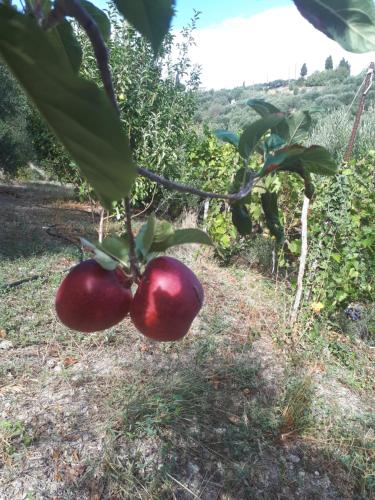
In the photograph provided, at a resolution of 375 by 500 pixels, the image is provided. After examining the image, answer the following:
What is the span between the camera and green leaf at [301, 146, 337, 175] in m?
0.34

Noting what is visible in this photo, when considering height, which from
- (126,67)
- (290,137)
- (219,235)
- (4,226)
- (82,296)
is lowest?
(4,226)

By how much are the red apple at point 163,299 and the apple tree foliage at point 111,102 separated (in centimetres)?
2

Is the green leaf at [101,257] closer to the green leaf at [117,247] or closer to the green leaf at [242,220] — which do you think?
the green leaf at [117,247]

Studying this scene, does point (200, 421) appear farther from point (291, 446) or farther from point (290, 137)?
point (290, 137)

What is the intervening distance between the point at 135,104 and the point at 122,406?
3131mm

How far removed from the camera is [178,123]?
4684 millimetres

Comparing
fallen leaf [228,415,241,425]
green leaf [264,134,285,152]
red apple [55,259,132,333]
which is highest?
green leaf [264,134,285,152]

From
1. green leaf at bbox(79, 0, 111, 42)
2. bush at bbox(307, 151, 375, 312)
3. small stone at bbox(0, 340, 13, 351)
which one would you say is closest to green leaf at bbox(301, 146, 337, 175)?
green leaf at bbox(79, 0, 111, 42)

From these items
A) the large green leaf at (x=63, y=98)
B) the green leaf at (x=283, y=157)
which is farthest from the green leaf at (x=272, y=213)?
the large green leaf at (x=63, y=98)

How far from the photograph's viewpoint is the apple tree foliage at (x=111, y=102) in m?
0.15

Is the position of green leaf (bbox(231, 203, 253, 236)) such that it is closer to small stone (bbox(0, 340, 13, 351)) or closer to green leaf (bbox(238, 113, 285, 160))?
green leaf (bbox(238, 113, 285, 160))

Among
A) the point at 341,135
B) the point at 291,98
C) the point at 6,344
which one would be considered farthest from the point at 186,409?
the point at 291,98

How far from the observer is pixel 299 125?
41 cm

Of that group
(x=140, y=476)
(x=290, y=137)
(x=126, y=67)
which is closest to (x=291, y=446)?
(x=140, y=476)
